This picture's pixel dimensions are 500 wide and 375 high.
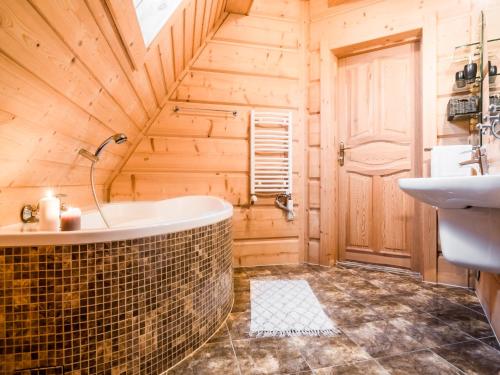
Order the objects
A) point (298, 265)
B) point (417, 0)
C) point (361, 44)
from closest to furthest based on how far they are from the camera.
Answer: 1. point (417, 0)
2. point (361, 44)
3. point (298, 265)

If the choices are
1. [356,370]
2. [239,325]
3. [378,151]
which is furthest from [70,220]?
[378,151]

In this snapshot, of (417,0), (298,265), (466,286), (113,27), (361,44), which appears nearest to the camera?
(113,27)

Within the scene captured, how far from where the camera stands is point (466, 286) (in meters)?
2.09

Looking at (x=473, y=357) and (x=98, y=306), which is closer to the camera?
(x=98, y=306)

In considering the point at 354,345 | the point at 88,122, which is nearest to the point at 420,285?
the point at 354,345

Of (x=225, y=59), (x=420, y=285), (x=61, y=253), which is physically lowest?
(x=420, y=285)

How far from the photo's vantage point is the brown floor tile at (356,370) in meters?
1.14

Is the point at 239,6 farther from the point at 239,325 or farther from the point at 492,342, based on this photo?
the point at 492,342

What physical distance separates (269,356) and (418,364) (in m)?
0.64

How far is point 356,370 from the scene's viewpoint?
1161mm

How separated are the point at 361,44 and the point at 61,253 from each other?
278cm

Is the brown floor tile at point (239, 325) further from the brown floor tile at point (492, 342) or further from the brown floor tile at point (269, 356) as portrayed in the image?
the brown floor tile at point (492, 342)

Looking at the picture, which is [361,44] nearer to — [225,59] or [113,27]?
[225,59]

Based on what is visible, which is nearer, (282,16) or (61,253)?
(61,253)
